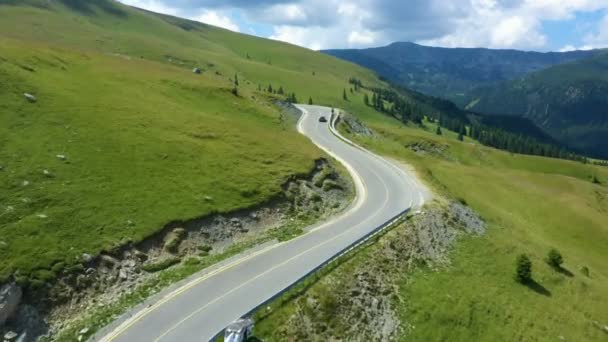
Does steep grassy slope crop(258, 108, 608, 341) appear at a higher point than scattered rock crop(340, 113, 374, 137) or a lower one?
lower

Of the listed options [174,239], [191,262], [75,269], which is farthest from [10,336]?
[174,239]

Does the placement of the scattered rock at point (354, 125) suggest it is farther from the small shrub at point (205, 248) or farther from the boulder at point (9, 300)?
the boulder at point (9, 300)

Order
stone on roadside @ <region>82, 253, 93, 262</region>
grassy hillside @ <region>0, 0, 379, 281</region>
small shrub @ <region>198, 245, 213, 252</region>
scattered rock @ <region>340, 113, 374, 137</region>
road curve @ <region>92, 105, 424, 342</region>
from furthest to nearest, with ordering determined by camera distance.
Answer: scattered rock @ <region>340, 113, 374, 137</region> → small shrub @ <region>198, 245, 213, 252</region> → grassy hillside @ <region>0, 0, 379, 281</region> → stone on roadside @ <region>82, 253, 93, 262</region> → road curve @ <region>92, 105, 424, 342</region>

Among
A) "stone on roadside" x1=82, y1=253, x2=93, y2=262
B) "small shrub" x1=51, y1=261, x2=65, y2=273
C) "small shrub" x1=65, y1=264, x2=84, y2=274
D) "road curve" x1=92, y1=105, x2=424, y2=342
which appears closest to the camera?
"road curve" x1=92, y1=105, x2=424, y2=342

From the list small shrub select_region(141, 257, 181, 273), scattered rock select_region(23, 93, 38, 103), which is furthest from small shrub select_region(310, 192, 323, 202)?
scattered rock select_region(23, 93, 38, 103)

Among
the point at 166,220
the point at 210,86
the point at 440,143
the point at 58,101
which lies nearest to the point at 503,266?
the point at 166,220

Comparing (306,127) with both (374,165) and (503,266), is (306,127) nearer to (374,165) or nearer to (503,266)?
(374,165)

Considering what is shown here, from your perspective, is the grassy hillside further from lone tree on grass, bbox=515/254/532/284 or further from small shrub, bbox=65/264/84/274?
lone tree on grass, bbox=515/254/532/284

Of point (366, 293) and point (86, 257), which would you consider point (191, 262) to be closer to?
point (86, 257)
